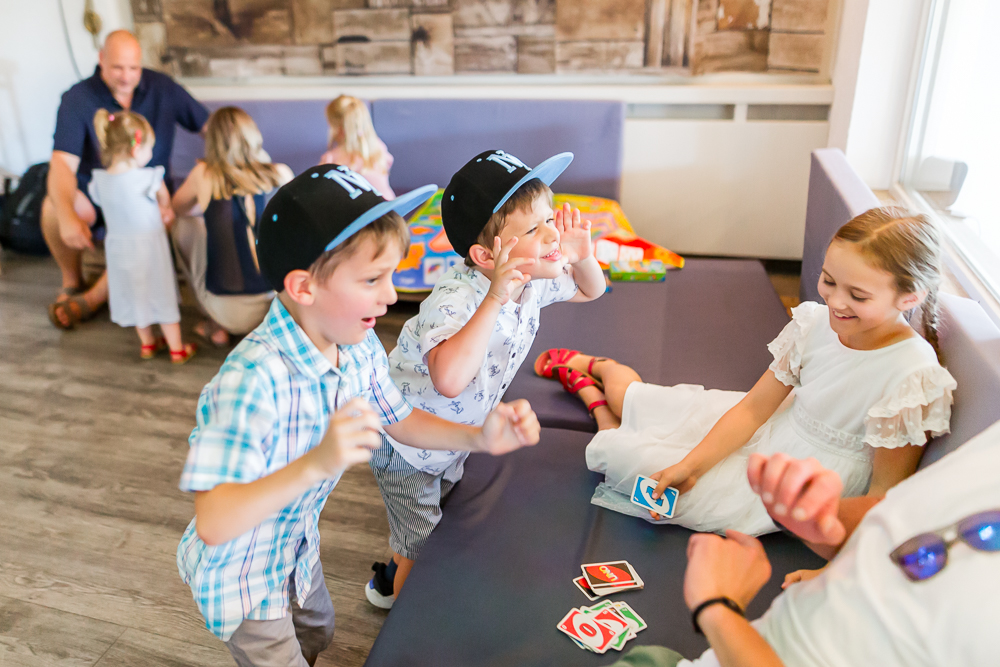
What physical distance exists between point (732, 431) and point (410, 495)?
2.52 feet

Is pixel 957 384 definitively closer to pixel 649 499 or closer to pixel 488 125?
pixel 649 499

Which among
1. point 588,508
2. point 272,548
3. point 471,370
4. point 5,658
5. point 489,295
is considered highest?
point 489,295

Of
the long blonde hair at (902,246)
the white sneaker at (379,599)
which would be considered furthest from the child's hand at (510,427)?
the white sneaker at (379,599)

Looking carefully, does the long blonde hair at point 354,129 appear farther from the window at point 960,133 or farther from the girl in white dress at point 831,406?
the window at point 960,133

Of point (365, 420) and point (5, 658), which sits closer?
point (365, 420)

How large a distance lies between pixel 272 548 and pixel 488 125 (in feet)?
9.90

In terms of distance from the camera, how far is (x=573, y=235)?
1.83 meters

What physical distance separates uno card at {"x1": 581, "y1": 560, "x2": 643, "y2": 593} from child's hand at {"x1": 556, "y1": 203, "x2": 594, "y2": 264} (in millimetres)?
719

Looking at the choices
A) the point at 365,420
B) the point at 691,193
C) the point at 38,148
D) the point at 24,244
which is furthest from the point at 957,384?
the point at 38,148

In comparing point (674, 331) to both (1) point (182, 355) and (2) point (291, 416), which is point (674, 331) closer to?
(2) point (291, 416)

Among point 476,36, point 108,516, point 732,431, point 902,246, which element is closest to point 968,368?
point 902,246

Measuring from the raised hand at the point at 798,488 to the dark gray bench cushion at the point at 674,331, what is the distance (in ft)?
3.54

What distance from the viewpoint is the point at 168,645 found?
1852mm

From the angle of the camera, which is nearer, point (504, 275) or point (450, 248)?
point (504, 275)
